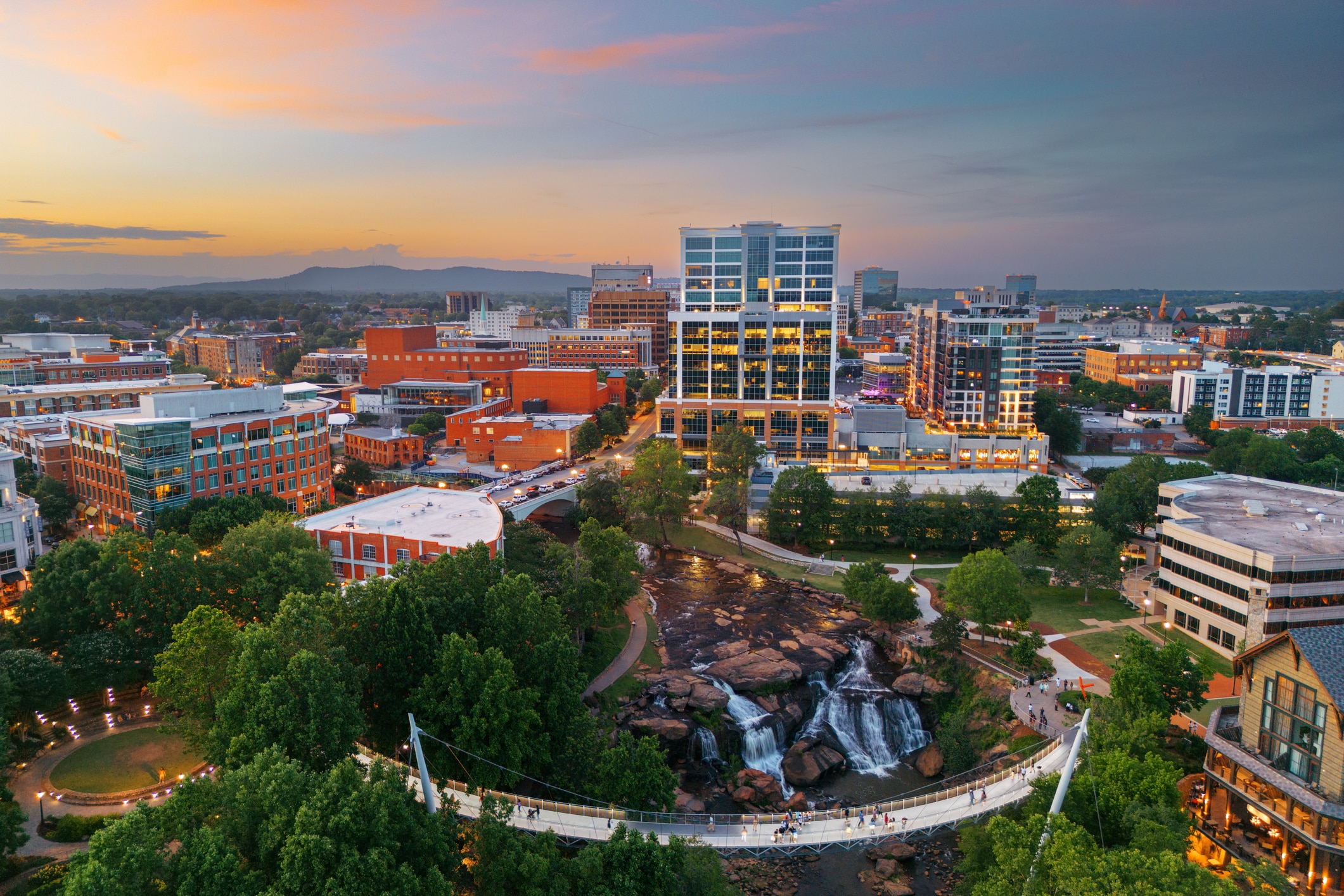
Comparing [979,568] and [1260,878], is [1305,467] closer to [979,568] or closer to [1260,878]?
[979,568]

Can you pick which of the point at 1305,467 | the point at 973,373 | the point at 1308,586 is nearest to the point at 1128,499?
the point at 1308,586

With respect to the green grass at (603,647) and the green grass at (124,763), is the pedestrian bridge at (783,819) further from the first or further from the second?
the green grass at (603,647)

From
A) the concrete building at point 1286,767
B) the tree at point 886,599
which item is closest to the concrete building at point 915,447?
the tree at point 886,599

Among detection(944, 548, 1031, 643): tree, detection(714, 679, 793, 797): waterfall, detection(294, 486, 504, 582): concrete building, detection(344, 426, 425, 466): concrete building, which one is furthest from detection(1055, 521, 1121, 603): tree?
detection(344, 426, 425, 466): concrete building

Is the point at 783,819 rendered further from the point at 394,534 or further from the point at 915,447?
the point at 915,447

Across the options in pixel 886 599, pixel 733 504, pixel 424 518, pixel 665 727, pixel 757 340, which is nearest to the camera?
pixel 665 727

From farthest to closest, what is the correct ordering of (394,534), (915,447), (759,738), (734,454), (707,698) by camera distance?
1. (915,447)
2. (734,454)
3. (394,534)
4. (707,698)
5. (759,738)

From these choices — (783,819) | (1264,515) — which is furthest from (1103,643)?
(783,819)

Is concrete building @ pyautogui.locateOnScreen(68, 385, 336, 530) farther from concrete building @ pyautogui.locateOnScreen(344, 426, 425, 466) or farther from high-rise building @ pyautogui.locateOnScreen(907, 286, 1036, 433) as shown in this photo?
high-rise building @ pyautogui.locateOnScreen(907, 286, 1036, 433)

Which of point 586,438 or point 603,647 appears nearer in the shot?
point 603,647
